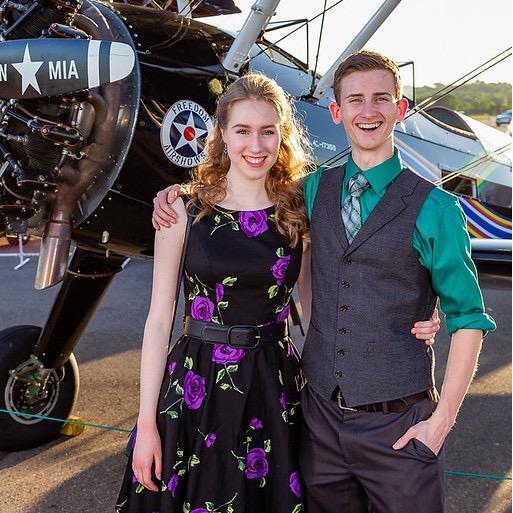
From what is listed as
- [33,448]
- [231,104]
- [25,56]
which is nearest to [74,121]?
[25,56]

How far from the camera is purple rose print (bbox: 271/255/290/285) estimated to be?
184cm

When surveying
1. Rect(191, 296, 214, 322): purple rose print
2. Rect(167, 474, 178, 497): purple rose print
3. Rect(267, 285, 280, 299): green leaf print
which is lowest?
Rect(167, 474, 178, 497): purple rose print

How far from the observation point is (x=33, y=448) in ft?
11.5

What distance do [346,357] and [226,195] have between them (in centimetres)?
56

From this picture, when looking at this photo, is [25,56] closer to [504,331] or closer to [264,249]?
[264,249]

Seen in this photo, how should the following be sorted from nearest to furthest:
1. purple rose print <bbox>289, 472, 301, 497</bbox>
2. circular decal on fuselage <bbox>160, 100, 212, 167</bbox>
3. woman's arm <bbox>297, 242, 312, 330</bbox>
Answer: purple rose print <bbox>289, 472, 301, 497</bbox> → woman's arm <bbox>297, 242, 312, 330</bbox> → circular decal on fuselage <bbox>160, 100, 212, 167</bbox>

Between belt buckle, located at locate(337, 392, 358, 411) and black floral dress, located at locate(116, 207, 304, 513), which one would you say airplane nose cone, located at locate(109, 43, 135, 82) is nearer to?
black floral dress, located at locate(116, 207, 304, 513)

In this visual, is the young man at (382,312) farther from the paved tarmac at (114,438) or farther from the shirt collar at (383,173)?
the paved tarmac at (114,438)

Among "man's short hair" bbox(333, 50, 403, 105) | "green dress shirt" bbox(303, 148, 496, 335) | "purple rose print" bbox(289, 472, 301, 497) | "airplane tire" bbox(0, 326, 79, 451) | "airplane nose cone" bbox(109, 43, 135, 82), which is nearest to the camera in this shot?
"green dress shirt" bbox(303, 148, 496, 335)

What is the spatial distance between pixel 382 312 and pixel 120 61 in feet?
4.06

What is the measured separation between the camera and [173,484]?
5.80 ft

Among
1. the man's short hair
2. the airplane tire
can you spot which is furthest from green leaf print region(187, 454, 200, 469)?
the airplane tire

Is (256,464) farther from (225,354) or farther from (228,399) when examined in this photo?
(225,354)

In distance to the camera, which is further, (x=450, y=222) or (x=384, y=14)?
(x=384, y=14)
